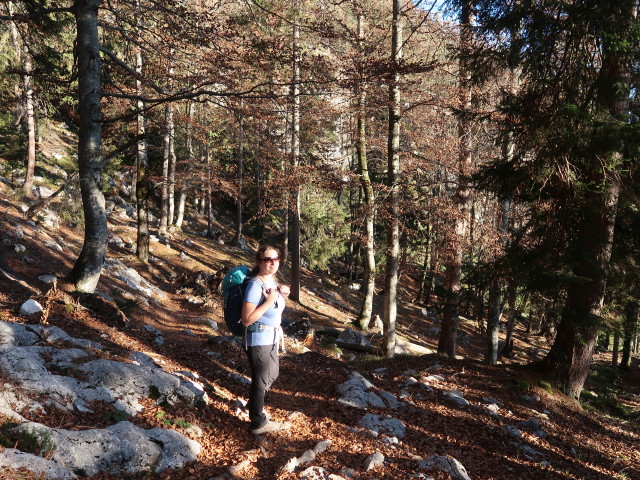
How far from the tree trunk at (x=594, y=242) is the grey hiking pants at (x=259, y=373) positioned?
5.02 metres

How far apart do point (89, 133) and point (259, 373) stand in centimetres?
521

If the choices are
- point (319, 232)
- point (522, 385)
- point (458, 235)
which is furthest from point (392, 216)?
point (319, 232)

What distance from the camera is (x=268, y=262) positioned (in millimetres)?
4168

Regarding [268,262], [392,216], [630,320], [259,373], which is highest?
[392,216]

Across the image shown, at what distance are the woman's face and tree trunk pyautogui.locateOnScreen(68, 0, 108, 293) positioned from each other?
4093 mm

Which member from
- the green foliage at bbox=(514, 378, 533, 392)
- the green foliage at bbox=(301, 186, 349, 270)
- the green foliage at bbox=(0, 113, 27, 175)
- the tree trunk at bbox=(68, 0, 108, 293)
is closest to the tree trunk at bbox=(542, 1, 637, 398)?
the green foliage at bbox=(514, 378, 533, 392)

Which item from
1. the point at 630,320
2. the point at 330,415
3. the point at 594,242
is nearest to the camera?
the point at 330,415

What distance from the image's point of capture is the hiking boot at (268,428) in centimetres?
447

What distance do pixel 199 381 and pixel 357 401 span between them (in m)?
2.29

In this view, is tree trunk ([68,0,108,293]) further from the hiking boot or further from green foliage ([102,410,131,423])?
the hiking boot

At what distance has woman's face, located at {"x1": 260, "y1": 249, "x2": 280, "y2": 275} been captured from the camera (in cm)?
415

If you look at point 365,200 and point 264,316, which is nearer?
point 264,316

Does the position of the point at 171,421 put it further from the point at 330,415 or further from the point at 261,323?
the point at 330,415

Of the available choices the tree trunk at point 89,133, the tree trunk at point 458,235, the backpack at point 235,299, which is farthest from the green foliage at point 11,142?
the backpack at point 235,299
